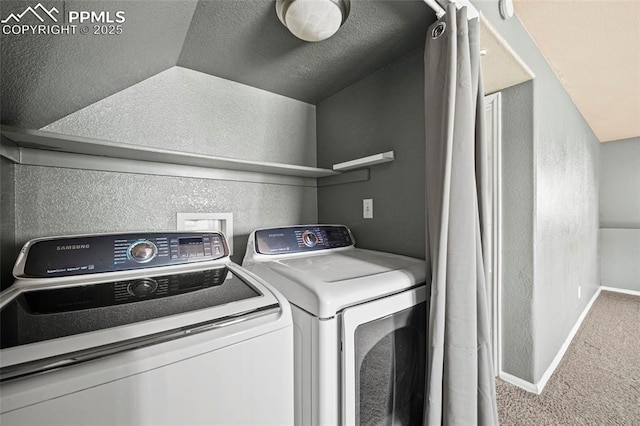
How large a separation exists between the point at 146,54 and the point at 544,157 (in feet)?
8.85

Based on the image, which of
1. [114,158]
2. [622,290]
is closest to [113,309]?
[114,158]

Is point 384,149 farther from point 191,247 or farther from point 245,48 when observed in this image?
point 191,247

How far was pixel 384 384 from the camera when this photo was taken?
3.17ft

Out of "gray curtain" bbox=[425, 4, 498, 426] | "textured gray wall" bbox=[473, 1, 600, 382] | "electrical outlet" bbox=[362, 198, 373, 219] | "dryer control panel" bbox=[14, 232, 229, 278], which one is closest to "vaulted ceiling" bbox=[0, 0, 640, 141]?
"textured gray wall" bbox=[473, 1, 600, 382]

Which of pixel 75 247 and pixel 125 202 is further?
pixel 125 202

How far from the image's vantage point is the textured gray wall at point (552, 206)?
1.84 metres

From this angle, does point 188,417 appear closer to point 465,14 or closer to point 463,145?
point 463,145

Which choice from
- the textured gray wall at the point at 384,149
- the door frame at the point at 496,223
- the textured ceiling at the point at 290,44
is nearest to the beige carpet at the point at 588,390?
the door frame at the point at 496,223

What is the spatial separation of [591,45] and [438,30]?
177 centimetres

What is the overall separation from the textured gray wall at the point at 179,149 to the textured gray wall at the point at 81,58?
0.14 metres

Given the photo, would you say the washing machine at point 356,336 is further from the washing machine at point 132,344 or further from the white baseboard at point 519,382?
the white baseboard at point 519,382

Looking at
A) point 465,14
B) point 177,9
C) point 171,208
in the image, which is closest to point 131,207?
point 171,208

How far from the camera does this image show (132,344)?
557 millimetres

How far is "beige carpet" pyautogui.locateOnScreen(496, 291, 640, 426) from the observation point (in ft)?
5.55
